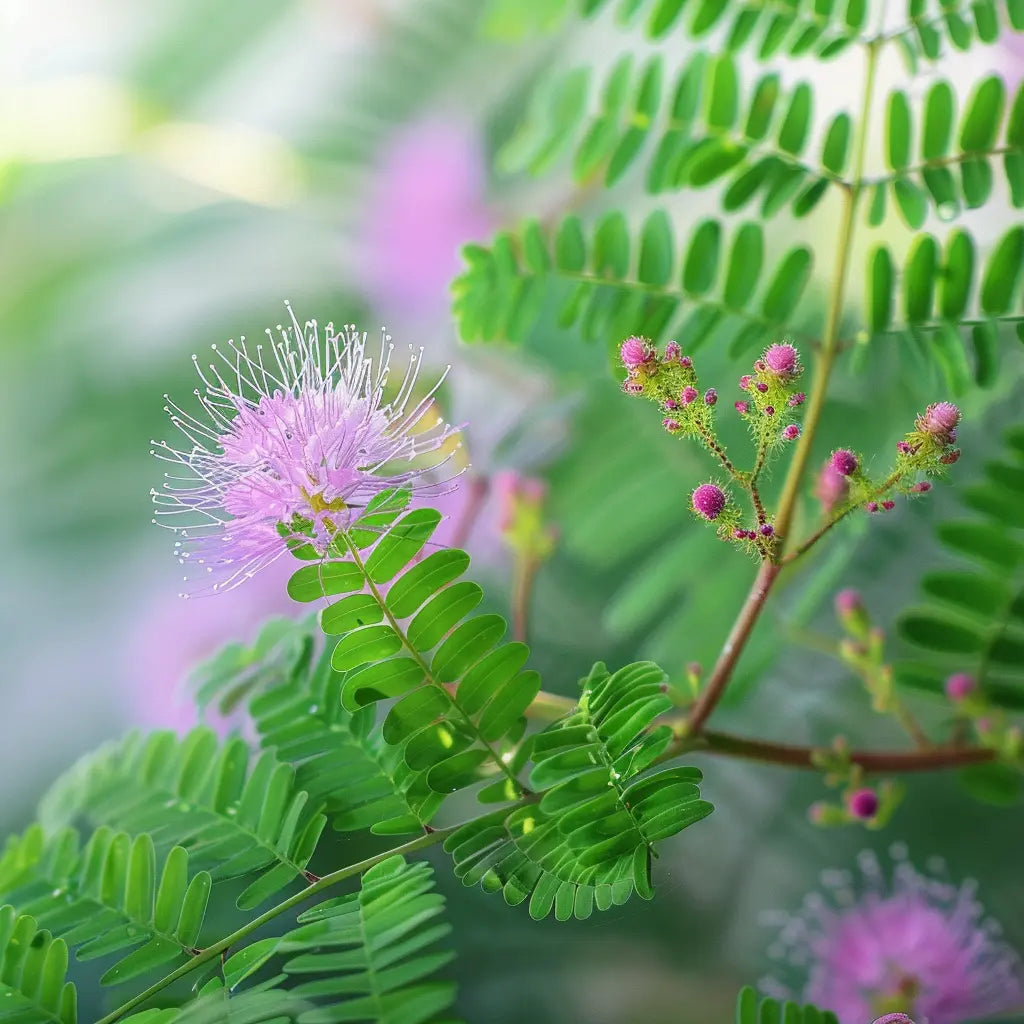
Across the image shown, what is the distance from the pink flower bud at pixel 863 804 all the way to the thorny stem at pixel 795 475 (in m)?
0.08

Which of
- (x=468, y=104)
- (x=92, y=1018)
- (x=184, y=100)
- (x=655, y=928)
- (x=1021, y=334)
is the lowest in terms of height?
(x=655, y=928)

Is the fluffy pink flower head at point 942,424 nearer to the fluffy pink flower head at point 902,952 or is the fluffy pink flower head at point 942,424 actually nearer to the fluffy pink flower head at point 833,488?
the fluffy pink flower head at point 833,488

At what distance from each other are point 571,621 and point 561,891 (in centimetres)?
29

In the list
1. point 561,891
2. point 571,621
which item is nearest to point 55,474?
point 571,621

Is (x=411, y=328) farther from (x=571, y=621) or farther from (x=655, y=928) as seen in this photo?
(x=655, y=928)

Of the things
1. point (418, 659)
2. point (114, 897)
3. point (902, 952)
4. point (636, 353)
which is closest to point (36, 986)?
point (114, 897)

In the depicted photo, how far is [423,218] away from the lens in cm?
85

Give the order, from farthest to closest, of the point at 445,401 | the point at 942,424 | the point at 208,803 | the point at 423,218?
1. the point at 423,218
2. the point at 445,401
3. the point at 208,803
4. the point at 942,424

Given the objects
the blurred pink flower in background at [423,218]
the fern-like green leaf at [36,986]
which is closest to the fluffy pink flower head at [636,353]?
the fern-like green leaf at [36,986]

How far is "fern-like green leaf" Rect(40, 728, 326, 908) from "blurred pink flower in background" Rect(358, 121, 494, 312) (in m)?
0.44

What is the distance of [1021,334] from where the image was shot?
356mm

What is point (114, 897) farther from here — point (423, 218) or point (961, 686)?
point (423, 218)

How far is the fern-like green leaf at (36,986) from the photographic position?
316 millimetres

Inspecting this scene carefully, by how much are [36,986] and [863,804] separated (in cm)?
28
